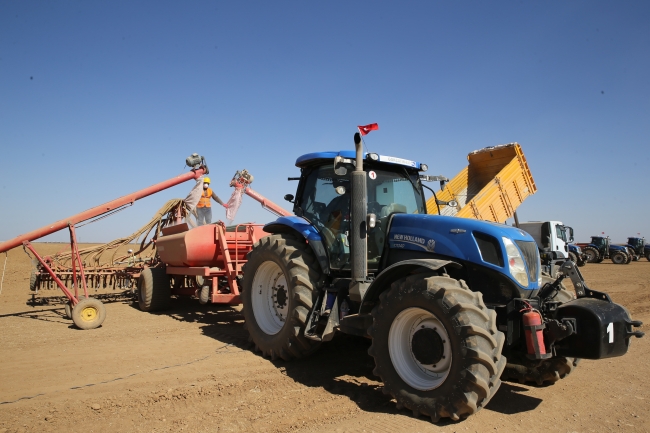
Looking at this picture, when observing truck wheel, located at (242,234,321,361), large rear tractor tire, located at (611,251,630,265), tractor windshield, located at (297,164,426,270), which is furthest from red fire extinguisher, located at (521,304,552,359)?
large rear tractor tire, located at (611,251,630,265)

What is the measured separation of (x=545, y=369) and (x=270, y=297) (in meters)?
3.35

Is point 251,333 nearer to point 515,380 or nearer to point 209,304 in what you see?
point 515,380

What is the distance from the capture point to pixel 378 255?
5059mm

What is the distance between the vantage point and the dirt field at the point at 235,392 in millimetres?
3705

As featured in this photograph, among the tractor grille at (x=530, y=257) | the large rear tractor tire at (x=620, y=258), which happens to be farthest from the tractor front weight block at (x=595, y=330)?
the large rear tractor tire at (x=620, y=258)

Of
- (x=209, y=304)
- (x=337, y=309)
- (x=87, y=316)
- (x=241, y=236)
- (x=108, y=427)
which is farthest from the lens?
(x=209, y=304)

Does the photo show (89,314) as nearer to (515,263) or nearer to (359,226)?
(359,226)

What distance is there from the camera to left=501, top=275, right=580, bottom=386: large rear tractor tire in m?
4.43

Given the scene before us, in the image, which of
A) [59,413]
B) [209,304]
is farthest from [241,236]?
[59,413]

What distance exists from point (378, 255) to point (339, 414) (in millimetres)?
1763

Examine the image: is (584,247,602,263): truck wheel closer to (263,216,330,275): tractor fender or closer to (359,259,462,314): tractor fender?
(263,216,330,275): tractor fender

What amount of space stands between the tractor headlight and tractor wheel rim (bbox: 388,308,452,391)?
0.82m

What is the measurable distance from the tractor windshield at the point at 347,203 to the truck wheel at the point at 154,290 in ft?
15.4

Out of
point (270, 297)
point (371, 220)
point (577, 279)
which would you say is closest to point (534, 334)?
point (577, 279)
